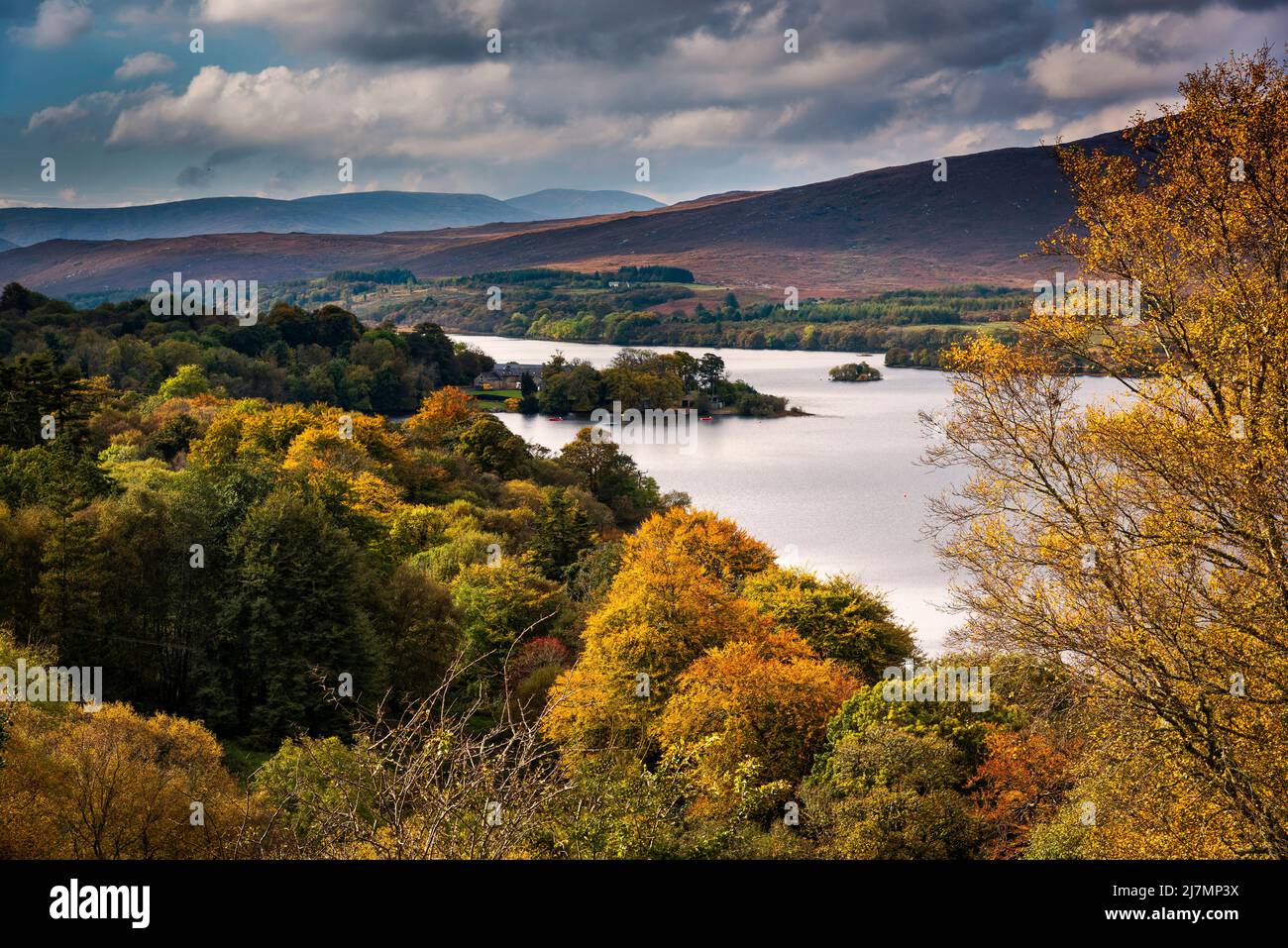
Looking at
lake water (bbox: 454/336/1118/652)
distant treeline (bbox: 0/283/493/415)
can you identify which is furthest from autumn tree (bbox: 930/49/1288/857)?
distant treeline (bbox: 0/283/493/415)

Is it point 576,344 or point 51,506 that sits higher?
point 576,344

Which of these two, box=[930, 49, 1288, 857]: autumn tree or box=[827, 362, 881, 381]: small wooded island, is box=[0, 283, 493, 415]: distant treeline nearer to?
box=[827, 362, 881, 381]: small wooded island

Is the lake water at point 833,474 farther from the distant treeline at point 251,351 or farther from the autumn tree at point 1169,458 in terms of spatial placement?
the autumn tree at point 1169,458

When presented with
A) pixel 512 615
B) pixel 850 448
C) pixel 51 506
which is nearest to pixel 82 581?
pixel 51 506

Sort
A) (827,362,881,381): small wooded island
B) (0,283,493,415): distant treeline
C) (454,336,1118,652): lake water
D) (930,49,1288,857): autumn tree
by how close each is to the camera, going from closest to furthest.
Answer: (930,49,1288,857): autumn tree < (454,336,1118,652): lake water < (0,283,493,415): distant treeline < (827,362,881,381): small wooded island
